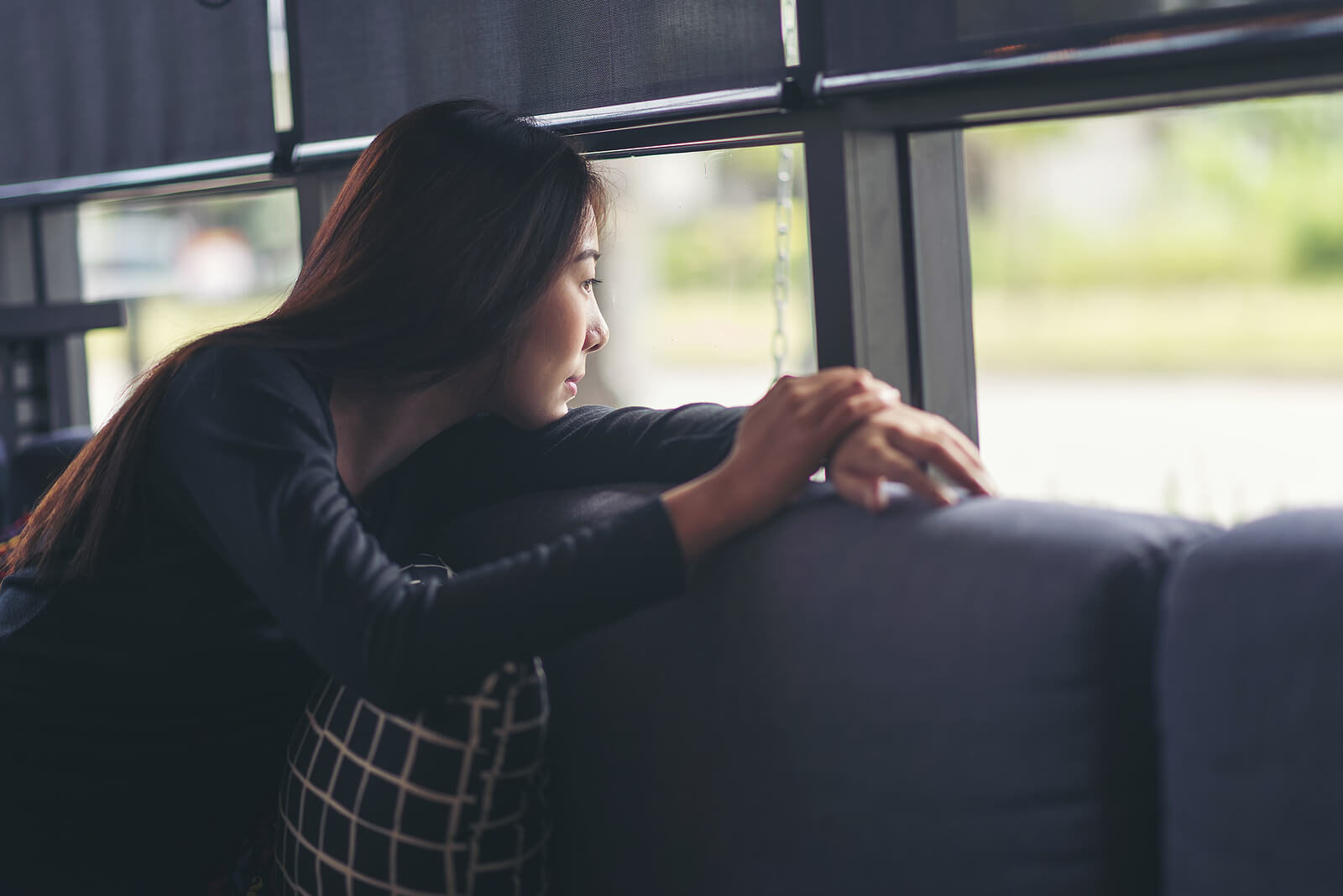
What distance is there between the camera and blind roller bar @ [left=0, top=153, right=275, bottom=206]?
2174 millimetres

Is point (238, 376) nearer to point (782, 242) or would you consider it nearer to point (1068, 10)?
point (1068, 10)

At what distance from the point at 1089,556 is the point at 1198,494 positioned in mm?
3557

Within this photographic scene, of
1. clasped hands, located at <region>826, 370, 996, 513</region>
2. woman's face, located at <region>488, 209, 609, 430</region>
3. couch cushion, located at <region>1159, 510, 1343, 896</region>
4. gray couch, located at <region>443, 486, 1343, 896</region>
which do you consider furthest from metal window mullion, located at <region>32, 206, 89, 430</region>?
couch cushion, located at <region>1159, 510, 1343, 896</region>

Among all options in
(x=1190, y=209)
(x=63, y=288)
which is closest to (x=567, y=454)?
(x=63, y=288)

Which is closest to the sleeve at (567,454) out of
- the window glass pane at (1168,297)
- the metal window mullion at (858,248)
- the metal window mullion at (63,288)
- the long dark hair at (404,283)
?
the long dark hair at (404,283)

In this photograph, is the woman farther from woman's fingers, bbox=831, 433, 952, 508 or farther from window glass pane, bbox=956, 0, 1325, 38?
window glass pane, bbox=956, 0, 1325, 38

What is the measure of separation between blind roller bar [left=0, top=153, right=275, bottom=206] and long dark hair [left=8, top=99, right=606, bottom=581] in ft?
3.19

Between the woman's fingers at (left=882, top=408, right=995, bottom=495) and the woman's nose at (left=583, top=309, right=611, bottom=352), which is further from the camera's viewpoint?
the woman's nose at (left=583, top=309, right=611, bottom=352)

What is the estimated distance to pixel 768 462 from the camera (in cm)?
→ 102

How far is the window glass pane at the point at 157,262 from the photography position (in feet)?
8.38

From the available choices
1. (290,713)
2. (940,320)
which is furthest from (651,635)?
(940,320)

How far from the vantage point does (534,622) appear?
981mm

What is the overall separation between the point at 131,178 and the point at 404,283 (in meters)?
1.44

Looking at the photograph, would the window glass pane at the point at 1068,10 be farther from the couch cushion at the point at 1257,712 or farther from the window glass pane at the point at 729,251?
the couch cushion at the point at 1257,712
